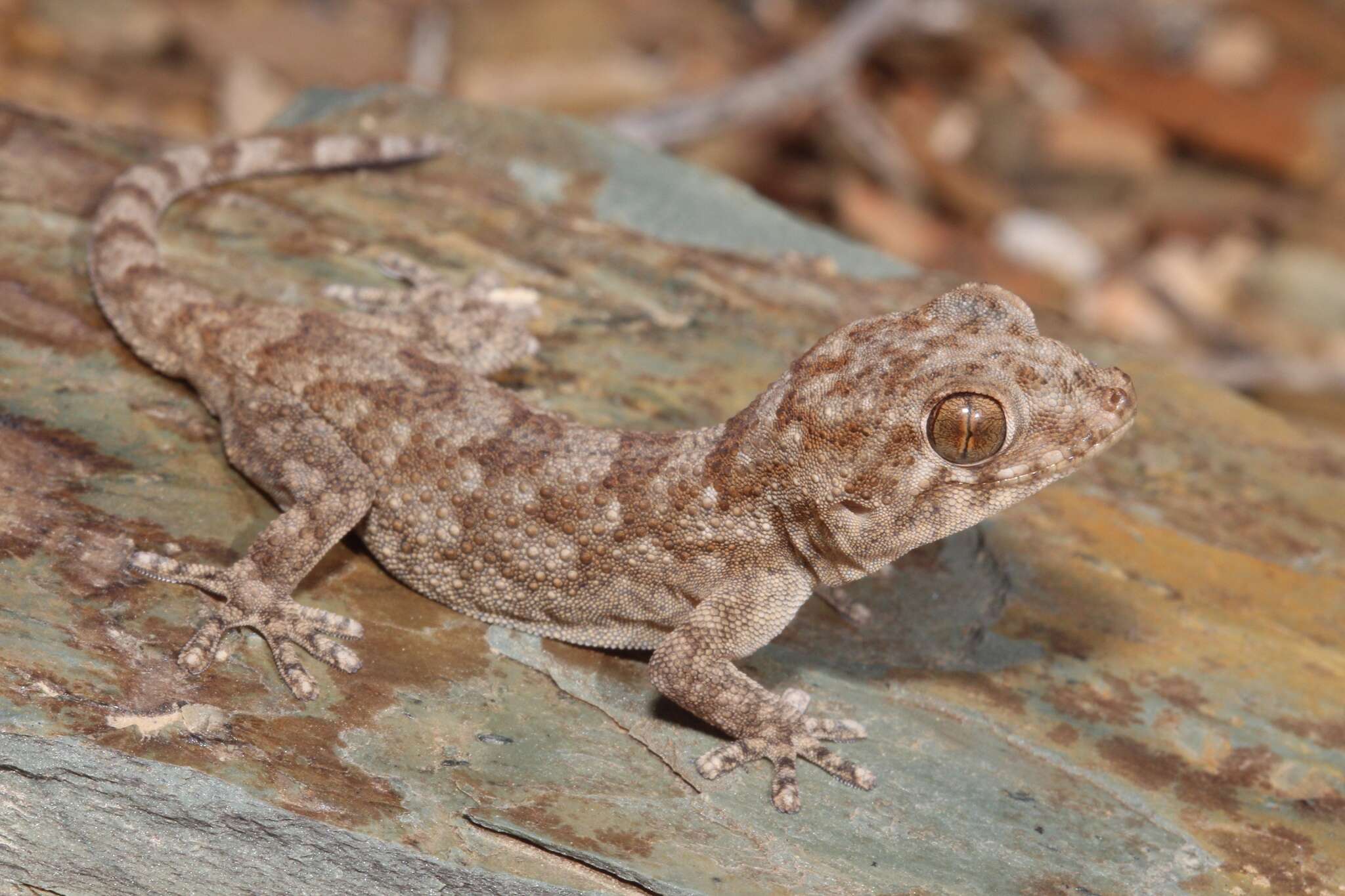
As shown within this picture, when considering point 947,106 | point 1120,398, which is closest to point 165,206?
point 1120,398

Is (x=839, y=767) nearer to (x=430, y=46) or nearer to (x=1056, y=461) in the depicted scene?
(x=1056, y=461)

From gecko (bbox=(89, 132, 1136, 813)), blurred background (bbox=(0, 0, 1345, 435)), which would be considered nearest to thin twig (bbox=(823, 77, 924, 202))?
blurred background (bbox=(0, 0, 1345, 435))

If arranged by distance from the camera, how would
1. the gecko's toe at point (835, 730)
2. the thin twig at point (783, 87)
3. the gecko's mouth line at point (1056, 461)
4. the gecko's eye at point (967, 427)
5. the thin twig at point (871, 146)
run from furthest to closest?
the thin twig at point (871, 146), the thin twig at point (783, 87), the gecko's toe at point (835, 730), the gecko's mouth line at point (1056, 461), the gecko's eye at point (967, 427)

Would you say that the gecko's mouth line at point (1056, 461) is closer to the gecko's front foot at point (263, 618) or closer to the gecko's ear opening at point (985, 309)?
the gecko's ear opening at point (985, 309)

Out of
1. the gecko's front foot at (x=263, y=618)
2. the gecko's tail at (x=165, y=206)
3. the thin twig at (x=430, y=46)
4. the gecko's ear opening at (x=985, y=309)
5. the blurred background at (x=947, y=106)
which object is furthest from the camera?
the thin twig at (x=430, y=46)

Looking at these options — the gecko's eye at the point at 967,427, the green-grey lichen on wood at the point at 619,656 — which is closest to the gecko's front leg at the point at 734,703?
the green-grey lichen on wood at the point at 619,656

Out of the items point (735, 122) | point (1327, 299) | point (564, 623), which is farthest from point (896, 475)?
point (1327, 299)

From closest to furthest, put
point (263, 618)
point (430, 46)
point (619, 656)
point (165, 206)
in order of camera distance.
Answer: point (263, 618) < point (619, 656) < point (165, 206) < point (430, 46)

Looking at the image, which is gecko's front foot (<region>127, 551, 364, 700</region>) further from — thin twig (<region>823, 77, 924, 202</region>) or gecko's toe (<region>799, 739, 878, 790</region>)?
thin twig (<region>823, 77, 924, 202</region>)
